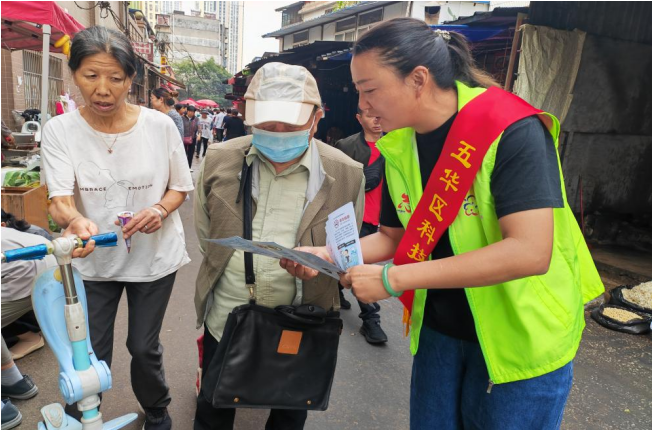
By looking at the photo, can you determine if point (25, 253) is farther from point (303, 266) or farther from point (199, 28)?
point (199, 28)

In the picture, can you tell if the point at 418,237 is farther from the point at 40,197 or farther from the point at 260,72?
the point at 40,197

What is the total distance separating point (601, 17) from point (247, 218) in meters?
5.93

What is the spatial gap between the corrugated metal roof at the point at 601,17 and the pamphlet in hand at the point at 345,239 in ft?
16.2

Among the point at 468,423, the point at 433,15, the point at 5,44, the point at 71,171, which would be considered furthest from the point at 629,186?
the point at 433,15

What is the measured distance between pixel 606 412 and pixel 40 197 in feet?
17.0

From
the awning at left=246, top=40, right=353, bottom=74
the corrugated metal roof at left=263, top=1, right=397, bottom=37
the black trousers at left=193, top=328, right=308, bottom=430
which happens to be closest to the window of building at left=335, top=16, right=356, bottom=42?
the corrugated metal roof at left=263, top=1, right=397, bottom=37

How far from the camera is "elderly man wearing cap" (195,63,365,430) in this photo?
1.76 m

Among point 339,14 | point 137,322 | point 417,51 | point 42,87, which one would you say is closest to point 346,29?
point 339,14

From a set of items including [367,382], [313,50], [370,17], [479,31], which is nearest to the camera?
[367,382]

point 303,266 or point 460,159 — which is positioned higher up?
point 460,159

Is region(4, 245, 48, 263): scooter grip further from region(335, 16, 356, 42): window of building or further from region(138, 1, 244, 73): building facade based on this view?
region(138, 1, 244, 73): building facade

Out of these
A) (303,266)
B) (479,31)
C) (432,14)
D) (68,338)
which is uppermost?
(432,14)

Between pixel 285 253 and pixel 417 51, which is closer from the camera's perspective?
pixel 417 51

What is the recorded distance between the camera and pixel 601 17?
5.76 meters
